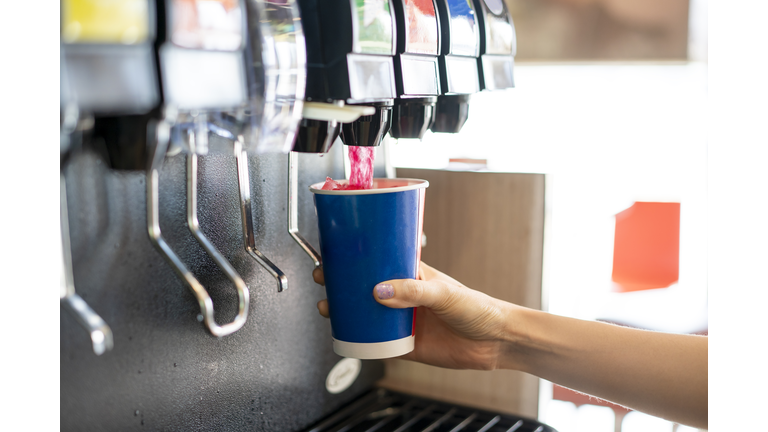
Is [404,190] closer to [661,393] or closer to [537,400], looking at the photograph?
[661,393]

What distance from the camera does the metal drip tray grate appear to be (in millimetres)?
894

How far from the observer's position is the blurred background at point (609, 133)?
130 cm

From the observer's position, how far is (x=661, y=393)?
76cm

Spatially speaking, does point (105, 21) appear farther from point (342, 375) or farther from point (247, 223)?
point (342, 375)

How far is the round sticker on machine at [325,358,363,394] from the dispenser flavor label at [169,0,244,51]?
62cm

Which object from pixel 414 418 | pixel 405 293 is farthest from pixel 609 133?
pixel 405 293

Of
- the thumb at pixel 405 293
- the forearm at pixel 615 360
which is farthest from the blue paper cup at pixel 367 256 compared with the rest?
the forearm at pixel 615 360

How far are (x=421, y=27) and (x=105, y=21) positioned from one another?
35cm

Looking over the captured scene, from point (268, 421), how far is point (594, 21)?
43.5 inches

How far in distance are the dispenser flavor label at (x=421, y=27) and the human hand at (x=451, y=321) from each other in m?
0.26

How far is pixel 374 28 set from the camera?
57cm

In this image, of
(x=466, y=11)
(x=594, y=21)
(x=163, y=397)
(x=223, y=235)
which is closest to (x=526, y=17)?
(x=594, y=21)

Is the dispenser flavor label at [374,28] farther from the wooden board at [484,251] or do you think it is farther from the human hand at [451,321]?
the wooden board at [484,251]

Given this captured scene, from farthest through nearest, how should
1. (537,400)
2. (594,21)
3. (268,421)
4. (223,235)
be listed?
(594,21), (537,400), (268,421), (223,235)
